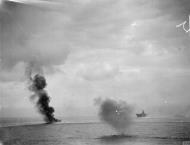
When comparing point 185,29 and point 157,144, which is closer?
point 185,29

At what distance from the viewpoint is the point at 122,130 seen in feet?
66.7

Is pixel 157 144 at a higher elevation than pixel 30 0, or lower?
lower

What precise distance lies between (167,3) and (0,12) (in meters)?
4.95

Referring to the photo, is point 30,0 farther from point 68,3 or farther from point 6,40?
point 6,40

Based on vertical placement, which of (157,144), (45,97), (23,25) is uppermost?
(23,25)

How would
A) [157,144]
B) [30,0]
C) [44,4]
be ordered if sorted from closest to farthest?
[30,0]
[44,4]
[157,144]

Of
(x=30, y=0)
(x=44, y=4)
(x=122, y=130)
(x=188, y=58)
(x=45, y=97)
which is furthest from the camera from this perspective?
(x=45, y=97)

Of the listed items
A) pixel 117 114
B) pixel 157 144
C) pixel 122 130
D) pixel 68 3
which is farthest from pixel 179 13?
pixel 122 130

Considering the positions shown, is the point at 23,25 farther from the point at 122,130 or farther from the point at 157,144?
the point at 122,130

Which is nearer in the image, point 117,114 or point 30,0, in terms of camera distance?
point 30,0

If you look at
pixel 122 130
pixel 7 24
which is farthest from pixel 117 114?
pixel 7 24

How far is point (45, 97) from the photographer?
86.2ft

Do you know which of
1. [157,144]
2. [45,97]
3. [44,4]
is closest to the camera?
[44,4]

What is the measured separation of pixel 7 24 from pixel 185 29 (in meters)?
5.54
